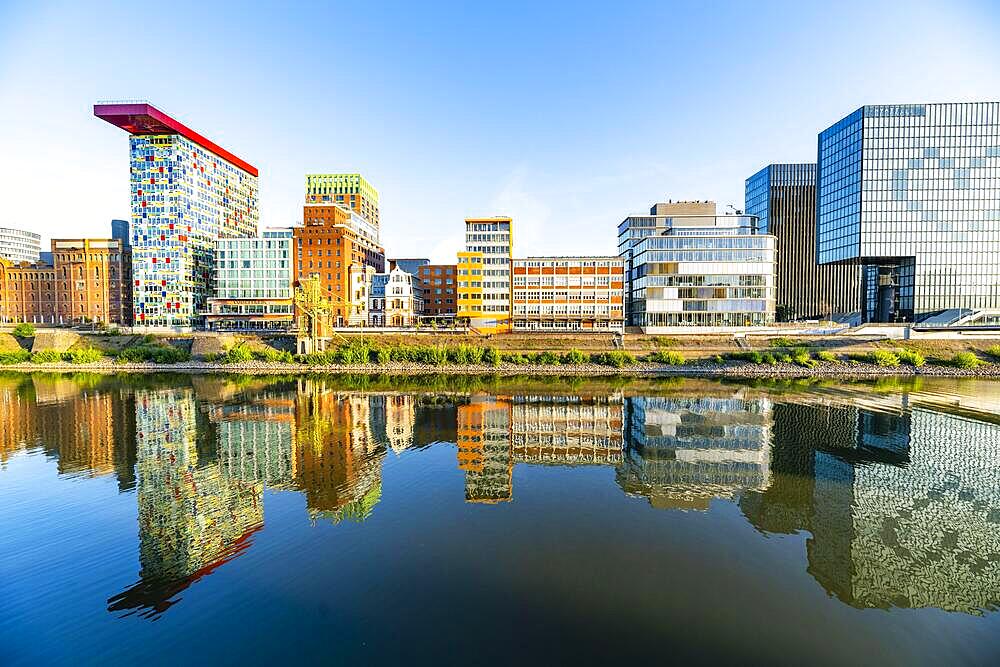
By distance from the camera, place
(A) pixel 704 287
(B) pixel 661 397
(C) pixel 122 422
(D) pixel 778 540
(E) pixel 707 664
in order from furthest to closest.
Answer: (A) pixel 704 287, (B) pixel 661 397, (C) pixel 122 422, (D) pixel 778 540, (E) pixel 707 664

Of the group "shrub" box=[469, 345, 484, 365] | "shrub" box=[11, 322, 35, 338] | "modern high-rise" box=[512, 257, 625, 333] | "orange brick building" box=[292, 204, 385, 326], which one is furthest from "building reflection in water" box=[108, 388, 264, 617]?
"shrub" box=[11, 322, 35, 338]

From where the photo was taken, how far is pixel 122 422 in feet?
143

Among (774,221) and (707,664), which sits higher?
(774,221)

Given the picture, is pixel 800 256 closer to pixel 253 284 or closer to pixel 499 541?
pixel 499 541

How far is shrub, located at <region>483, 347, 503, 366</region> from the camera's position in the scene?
270ft

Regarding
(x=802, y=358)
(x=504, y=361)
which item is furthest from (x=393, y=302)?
(x=802, y=358)

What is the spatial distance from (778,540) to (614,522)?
25.3 feet

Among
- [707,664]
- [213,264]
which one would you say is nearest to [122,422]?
[707,664]

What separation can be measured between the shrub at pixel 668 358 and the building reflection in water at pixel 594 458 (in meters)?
18.5

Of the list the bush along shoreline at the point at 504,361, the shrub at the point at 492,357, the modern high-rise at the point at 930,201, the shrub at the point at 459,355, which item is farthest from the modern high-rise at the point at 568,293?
the modern high-rise at the point at 930,201

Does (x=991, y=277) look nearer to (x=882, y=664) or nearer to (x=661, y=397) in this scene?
(x=661, y=397)

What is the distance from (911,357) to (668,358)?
40511mm

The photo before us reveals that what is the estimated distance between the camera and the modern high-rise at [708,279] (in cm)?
9862

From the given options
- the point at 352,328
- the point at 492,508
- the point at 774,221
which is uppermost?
the point at 774,221
